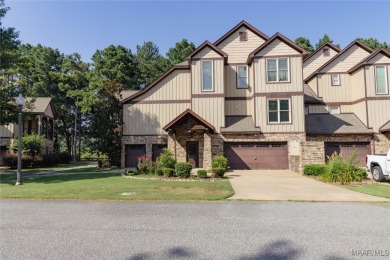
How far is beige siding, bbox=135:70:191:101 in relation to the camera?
2262 cm

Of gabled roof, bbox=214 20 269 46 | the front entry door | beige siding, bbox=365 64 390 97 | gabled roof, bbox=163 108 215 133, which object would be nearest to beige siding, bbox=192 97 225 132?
gabled roof, bbox=163 108 215 133

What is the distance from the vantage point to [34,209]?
760 cm

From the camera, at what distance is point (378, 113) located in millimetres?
21203

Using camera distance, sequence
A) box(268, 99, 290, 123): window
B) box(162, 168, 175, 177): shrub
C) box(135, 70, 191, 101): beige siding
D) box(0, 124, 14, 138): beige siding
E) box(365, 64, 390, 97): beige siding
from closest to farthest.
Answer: box(162, 168, 175, 177): shrub
box(268, 99, 290, 123): window
box(365, 64, 390, 97): beige siding
box(135, 70, 191, 101): beige siding
box(0, 124, 14, 138): beige siding

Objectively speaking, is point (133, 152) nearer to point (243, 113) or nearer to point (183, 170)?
point (183, 170)

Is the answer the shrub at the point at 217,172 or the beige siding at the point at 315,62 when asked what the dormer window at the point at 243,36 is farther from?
the shrub at the point at 217,172

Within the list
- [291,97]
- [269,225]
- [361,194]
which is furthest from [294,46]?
[269,225]

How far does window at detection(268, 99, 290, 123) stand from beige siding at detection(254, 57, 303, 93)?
3.24ft

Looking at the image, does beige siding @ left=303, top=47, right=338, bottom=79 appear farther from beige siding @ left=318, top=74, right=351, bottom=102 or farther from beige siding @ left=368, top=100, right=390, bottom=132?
beige siding @ left=368, top=100, right=390, bottom=132

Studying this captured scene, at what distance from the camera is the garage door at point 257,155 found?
2083 cm

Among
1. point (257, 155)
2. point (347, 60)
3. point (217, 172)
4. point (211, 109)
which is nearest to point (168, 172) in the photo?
point (217, 172)

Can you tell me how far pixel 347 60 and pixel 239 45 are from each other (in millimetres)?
10683

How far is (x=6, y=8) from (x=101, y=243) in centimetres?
1844

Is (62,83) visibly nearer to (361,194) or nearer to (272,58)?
(272,58)
